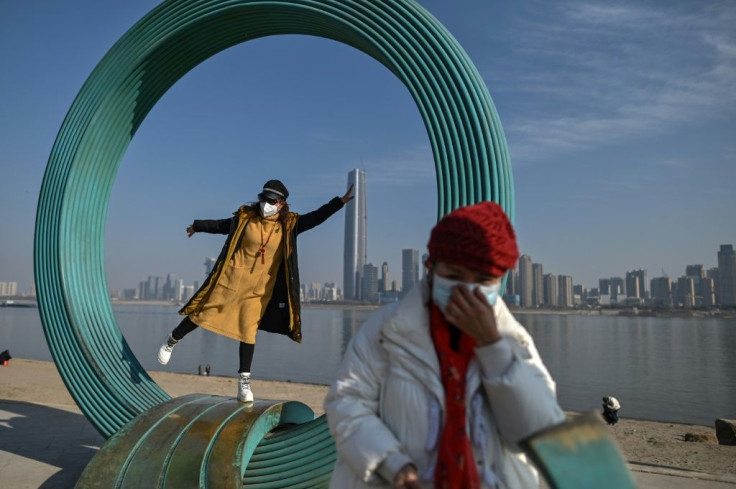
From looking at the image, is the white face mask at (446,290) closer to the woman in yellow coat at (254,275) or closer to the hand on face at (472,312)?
the hand on face at (472,312)

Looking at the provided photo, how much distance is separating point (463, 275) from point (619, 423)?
12129mm

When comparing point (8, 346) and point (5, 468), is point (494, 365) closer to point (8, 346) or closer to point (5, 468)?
point (5, 468)

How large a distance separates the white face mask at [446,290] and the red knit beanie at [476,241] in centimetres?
5

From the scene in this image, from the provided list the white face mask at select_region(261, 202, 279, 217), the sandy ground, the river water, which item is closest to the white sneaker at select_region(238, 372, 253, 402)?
the white face mask at select_region(261, 202, 279, 217)

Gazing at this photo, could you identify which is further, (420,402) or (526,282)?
(526,282)

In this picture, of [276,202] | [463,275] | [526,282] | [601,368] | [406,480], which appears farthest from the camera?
[526,282]

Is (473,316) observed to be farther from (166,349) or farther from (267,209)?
(166,349)

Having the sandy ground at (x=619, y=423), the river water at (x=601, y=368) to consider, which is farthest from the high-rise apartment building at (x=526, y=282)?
the sandy ground at (x=619, y=423)

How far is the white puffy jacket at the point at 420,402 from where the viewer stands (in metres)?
1.65

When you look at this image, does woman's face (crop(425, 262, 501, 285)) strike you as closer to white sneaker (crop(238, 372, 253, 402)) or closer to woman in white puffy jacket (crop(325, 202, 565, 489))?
woman in white puffy jacket (crop(325, 202, 565, 489))

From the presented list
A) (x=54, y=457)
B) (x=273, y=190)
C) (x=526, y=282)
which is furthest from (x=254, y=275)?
(x=526, y=282)

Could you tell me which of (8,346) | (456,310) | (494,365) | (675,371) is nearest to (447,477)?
(494,365)

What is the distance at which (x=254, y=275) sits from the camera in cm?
495

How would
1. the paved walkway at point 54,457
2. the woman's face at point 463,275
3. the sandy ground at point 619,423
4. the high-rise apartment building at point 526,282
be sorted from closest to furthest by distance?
the woman's face at point 463,275, the paved walkway at point 54,457, the sandy ground at point 619,423, the high-rise apartment building at point 526,282
